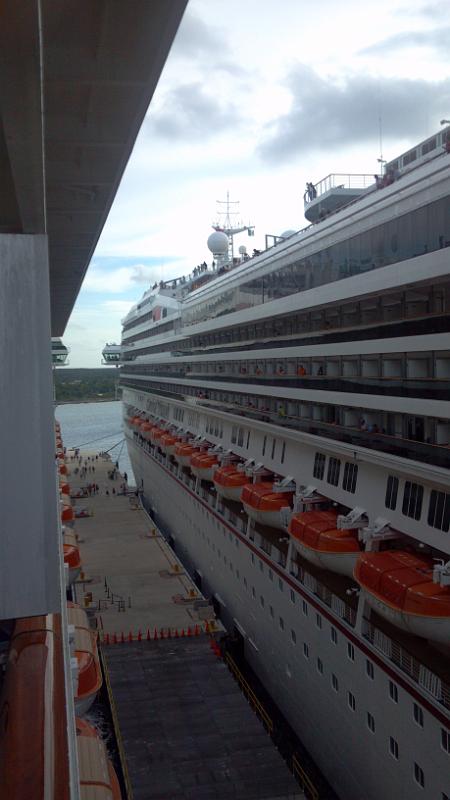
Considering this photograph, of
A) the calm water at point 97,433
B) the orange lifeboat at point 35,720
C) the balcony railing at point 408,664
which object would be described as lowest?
the calm water at point 97,433

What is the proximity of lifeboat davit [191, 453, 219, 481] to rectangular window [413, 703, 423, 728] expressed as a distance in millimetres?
12044

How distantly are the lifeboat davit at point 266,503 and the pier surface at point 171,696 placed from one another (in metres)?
3.46

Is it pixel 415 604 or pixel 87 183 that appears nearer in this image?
pixel 87 183

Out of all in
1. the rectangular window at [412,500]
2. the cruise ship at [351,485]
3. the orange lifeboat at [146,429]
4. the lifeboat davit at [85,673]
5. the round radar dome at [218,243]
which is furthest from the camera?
the round radar dome at [218,243]

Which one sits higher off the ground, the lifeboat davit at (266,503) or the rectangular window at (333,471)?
the rectangular window at (333,471)

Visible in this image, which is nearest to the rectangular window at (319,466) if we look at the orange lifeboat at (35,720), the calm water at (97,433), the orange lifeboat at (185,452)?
the orange lifeboat at (185,452)

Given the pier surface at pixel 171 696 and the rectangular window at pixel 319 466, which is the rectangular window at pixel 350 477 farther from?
the pier surface at pixel 171 696

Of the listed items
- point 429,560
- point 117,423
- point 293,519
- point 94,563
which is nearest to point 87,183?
point 429,560

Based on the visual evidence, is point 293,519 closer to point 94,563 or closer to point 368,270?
point 368,270

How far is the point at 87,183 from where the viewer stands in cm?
480

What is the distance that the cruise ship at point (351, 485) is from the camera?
9445 mm

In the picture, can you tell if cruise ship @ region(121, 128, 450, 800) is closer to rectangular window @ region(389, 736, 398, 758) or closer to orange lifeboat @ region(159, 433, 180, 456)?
rectangular window @ region(389, 736, 398, 758)

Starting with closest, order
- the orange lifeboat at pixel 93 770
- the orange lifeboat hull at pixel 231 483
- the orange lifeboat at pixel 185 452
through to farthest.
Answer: the orange lifeboat at pixel 93 770, the orange lifeboat hull at pixel 231 483, the orange lifeboat at pixel 185 452

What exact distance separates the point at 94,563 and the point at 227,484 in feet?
25.5
